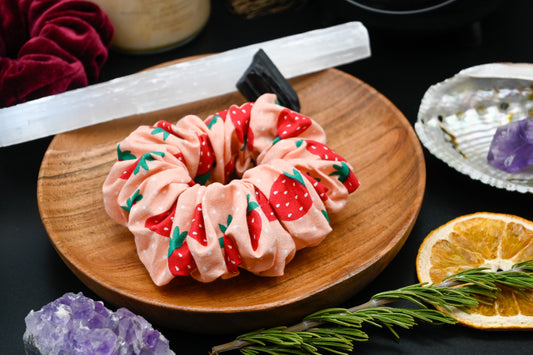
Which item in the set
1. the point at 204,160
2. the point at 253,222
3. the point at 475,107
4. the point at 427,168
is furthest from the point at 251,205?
the point at 475,107

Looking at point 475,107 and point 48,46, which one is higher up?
point 48,46

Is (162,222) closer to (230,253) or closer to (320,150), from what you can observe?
(230,253)

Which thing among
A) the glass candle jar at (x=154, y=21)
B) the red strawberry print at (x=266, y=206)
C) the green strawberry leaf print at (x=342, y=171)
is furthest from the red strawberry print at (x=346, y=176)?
the glass candle jar at (x=154, y=21)

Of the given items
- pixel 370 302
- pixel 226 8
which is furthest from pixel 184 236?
pixel 226 8

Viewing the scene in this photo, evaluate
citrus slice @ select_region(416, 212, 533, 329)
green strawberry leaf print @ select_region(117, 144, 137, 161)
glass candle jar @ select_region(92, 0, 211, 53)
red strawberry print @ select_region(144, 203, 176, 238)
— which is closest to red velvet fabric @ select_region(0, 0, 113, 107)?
glass candle jar @ select_region(92, 0, 211, 53)

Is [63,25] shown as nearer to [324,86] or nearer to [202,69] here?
[202,69]

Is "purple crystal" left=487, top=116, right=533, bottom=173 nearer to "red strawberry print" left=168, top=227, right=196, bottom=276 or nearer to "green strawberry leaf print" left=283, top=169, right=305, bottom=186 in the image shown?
"green strawberry leaf print" left=283, top=169, right=305, bottom=186
